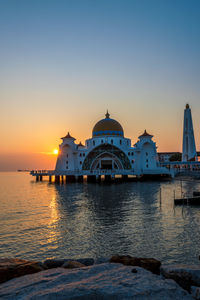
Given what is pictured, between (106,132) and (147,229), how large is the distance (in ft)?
205

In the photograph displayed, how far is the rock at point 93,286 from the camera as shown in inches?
214

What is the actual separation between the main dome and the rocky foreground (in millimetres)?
71406

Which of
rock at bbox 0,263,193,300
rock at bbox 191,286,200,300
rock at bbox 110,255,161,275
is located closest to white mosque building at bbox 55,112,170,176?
rock at bbox 110,255,161,275

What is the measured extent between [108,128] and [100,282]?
2907 inches

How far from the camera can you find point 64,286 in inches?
230

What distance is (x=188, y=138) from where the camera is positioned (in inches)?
3556

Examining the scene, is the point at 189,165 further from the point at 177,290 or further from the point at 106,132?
the point at 177,290

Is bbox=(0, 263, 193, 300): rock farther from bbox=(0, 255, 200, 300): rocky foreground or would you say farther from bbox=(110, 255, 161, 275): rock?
bbox=(110, 255, 161, 275): rock

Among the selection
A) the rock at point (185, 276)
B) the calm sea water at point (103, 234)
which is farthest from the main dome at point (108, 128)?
the rock at point (185, 276)

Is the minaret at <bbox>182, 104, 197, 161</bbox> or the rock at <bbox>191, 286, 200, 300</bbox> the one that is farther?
the minaret at <bbox>182, 104, 197, 161</bbox>

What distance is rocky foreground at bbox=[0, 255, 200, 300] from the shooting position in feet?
17.9

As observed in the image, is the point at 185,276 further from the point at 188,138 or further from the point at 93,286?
the point at 188,138

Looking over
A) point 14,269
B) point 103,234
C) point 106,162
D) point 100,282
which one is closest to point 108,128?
point 106,162

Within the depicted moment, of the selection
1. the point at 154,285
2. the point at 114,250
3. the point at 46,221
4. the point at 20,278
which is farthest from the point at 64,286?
the point at 46,221
